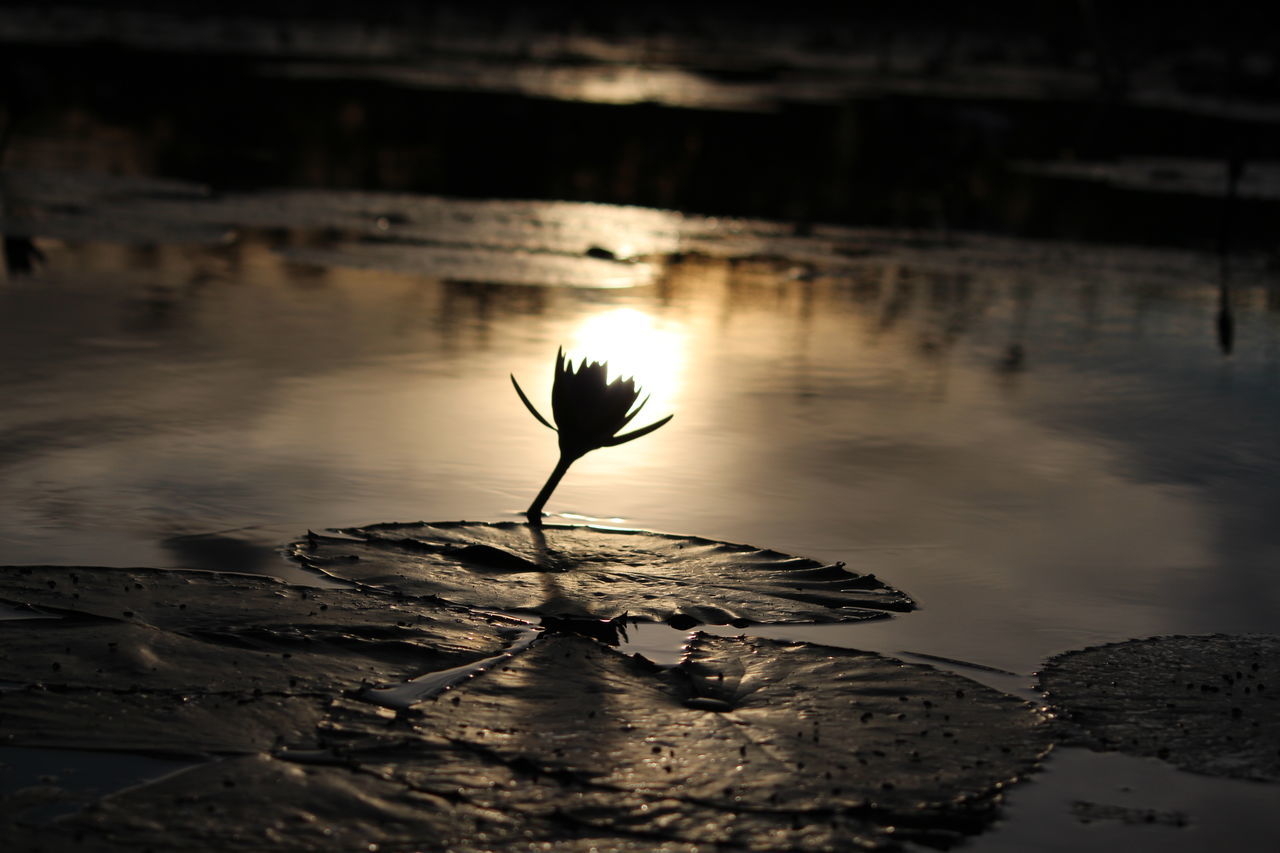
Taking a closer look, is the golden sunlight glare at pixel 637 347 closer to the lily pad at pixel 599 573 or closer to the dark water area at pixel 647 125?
the lily pad at pixel 599 573

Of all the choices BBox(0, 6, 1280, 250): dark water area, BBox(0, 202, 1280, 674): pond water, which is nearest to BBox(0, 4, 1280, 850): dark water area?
BBox(0, 202, 1280, 674): pond water

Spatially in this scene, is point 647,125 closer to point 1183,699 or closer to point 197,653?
point 1183,699

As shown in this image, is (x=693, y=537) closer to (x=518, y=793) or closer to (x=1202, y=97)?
(x=518, y=793)

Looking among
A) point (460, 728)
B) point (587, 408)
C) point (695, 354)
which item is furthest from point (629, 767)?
point (695, 354)

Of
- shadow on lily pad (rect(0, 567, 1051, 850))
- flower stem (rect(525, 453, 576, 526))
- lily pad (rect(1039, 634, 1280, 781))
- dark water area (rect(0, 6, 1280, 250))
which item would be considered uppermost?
dark water area (rect(0, 6, 1280, 250))

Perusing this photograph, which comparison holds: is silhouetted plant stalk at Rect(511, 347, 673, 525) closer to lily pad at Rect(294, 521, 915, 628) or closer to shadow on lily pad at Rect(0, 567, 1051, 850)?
lily pad at Rect(294, 521, 915, 628)

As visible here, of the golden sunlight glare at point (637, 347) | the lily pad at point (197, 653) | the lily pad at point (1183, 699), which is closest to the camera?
the lily pad at point (197, 653)

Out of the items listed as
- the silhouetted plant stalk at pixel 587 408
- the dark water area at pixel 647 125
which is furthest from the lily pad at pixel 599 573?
the dark water area at pixel 647 125
